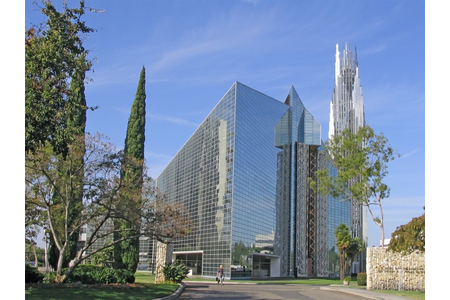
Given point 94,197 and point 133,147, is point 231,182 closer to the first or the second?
point 133,147

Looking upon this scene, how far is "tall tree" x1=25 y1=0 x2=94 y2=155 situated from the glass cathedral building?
2526 cm

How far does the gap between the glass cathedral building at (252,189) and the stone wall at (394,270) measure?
19431mm

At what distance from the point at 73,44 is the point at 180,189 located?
47778 mm

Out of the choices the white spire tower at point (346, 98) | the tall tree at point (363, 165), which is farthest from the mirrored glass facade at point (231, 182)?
the white spire tower at point (346, 98)

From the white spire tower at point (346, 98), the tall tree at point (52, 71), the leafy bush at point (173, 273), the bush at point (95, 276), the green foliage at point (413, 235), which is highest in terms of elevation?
the white spire tower at point (346, 98)

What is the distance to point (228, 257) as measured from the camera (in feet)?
159

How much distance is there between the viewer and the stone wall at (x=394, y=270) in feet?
93.5

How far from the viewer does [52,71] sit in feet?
47.0

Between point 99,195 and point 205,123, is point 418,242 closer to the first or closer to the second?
point 99,195

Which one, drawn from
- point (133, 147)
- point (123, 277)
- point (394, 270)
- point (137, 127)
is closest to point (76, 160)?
point (123, 277)

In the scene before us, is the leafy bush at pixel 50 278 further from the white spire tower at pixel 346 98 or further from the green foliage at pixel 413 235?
the white spire tower at pixel 346 98

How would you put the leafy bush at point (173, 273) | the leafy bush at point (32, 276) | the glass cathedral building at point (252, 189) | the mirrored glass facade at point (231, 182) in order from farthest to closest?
1. the glass cathedral building at point (252, 189)
2. the mirrored glass facade at point (231, 182)
3. the leafy bush at point (173, 273)
4. the leafy bush at point (32, 276)

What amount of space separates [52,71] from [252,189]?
4248cm
